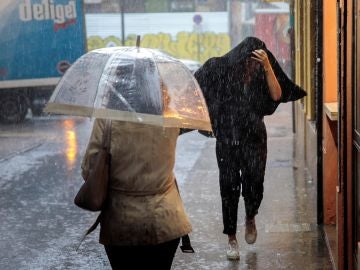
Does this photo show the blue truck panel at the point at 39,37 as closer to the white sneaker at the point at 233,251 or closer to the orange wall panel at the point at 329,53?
the orange wall panel at the point at 329,53

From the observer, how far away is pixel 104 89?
11.9 ft

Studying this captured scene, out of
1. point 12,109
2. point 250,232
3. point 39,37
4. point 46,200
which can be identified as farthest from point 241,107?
point 39,37

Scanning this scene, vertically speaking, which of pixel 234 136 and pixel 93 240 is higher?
pixel 234 136

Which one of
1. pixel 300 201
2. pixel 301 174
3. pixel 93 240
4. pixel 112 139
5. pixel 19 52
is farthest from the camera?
pixel 19 52

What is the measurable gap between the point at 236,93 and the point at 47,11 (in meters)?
16.3

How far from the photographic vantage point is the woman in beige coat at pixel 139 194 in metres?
3.62

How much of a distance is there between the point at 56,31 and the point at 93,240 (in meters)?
15.4

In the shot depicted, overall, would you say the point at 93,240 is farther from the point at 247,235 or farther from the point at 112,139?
the point at 112,139

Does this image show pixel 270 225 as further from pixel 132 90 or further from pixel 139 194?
pixel 132 90

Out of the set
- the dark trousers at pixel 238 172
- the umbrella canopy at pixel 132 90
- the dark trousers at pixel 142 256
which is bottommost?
the dark trousers at pixel 238 172

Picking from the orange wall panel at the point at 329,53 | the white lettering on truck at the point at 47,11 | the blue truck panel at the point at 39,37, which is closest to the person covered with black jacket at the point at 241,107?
the orange wall panel at the point at 329,53

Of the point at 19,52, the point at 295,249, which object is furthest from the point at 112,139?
the point at 19,52

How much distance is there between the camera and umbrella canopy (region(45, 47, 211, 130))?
11.7 ft

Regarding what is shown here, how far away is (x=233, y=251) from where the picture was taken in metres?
6.25
